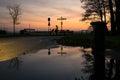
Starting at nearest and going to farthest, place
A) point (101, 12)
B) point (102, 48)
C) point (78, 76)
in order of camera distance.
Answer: point (78, 76) → point (102, 48) → point (101, 12)

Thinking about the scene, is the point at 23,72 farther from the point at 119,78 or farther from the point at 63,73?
the point at 119,78

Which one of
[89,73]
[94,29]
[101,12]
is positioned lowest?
[89,73]

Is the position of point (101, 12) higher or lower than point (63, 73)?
higher

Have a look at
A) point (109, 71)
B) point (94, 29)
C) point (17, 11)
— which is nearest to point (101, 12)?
point (17, 11)

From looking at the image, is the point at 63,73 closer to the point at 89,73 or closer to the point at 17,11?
the point at 89,73

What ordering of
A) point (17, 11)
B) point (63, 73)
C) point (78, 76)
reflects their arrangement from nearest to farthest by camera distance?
point (78, 76) → point (63, 73) → point (17, 11)

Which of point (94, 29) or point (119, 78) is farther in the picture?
point (94, 29)

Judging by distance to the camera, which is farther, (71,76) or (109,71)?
(109,71)

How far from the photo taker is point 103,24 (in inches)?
611

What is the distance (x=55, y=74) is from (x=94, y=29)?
8.18 metres

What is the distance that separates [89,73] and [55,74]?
1.12 meters

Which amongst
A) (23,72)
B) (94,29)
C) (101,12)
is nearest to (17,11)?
(101,12)

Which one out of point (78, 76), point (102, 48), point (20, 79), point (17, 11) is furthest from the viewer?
point (17, 11)

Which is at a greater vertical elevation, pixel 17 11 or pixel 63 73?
pixel 17 11
